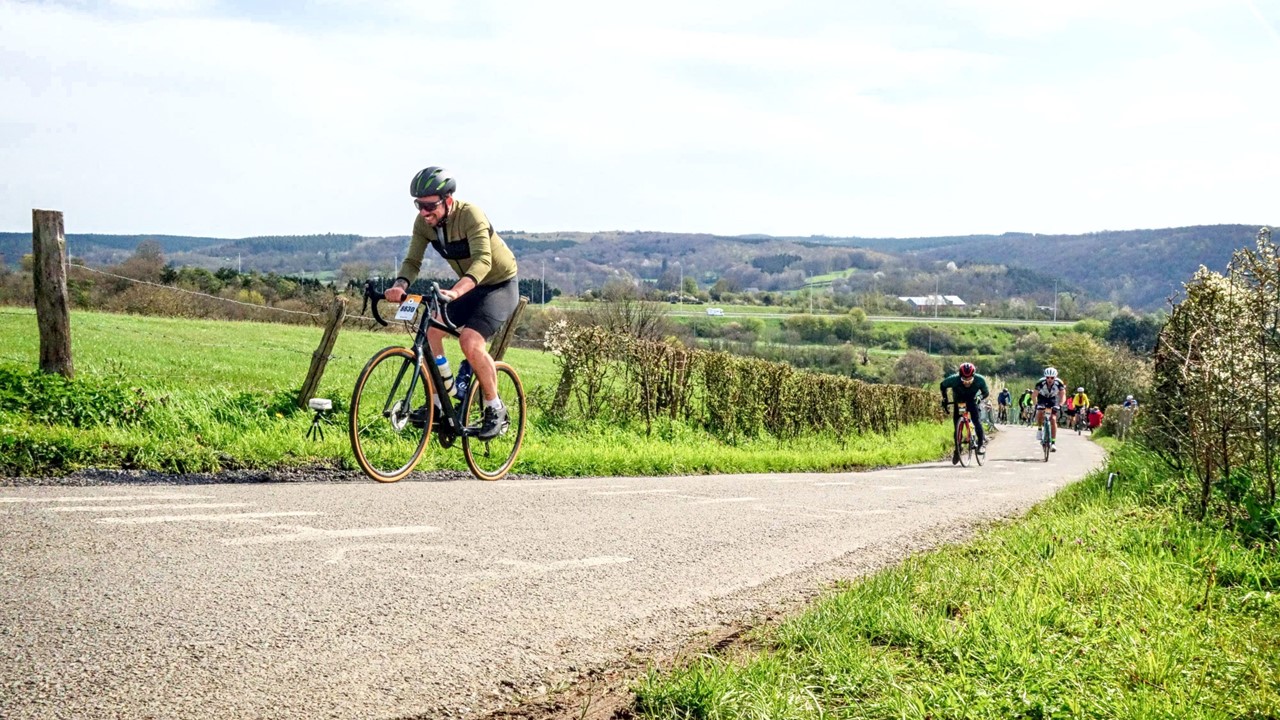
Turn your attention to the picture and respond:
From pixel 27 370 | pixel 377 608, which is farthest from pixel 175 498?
pixel 27 370

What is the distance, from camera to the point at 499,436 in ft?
34.1

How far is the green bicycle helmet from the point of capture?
343 inches

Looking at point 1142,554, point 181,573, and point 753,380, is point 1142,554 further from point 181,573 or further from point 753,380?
point 753,380

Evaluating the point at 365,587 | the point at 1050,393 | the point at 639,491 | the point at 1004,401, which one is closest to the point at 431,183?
the point at 639,491

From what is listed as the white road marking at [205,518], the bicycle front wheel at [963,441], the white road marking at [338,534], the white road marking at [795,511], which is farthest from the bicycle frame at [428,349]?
the bicycle front wheel at [963,441]

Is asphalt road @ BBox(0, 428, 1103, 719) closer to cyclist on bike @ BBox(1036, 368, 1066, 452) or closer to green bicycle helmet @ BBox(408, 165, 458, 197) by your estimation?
green bicycle helmet @ BBox(408, 165, 458, 197)

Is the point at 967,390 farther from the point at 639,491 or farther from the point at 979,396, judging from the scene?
the point at 639,491

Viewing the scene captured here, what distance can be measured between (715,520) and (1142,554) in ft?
9.57

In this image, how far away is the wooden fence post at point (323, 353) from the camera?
40.9ft

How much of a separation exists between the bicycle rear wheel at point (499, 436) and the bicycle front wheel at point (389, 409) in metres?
0.51

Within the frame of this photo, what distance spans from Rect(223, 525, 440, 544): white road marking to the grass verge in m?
2.54

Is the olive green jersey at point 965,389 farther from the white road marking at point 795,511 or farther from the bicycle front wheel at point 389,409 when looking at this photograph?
the bicycle front wheel at point 389,409

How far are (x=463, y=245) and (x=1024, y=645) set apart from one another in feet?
19.2

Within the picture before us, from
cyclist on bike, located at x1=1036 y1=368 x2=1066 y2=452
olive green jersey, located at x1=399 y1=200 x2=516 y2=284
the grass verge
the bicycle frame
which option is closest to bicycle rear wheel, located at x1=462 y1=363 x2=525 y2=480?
the bicycle frame
